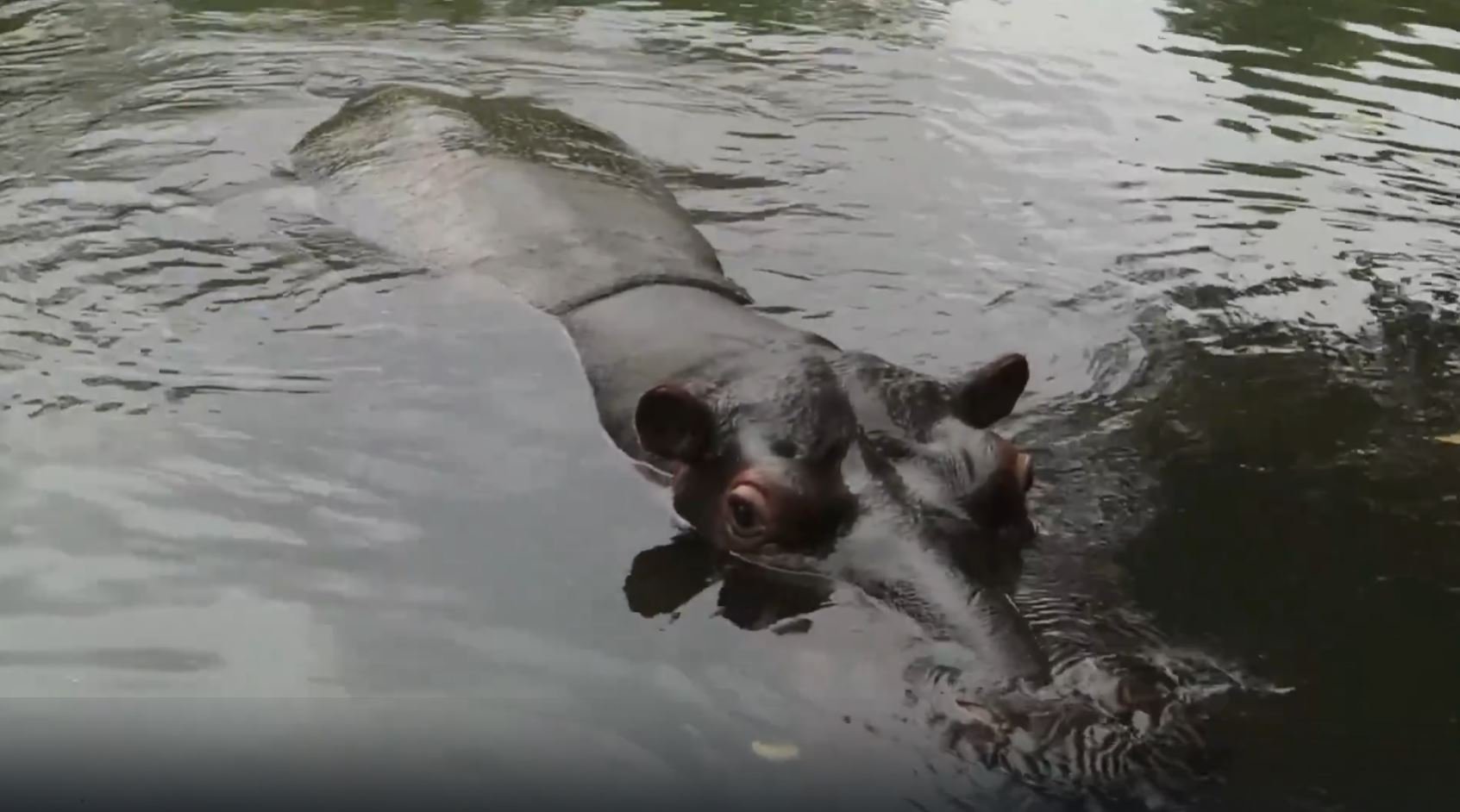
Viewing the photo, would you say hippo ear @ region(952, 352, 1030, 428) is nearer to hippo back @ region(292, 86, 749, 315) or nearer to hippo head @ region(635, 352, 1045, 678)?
hippo head @ region(635, 352, 1045, 678)

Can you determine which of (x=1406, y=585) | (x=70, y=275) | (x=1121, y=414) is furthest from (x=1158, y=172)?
(x=70, y=275)

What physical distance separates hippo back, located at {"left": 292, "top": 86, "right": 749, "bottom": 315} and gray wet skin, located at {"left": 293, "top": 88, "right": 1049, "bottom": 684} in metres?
0.02

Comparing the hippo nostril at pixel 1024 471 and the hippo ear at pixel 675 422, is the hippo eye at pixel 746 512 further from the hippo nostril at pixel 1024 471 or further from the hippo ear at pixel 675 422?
the hippo nostril at pixel 1024 471

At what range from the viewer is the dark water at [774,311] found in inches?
158

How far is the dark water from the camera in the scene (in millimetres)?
4023

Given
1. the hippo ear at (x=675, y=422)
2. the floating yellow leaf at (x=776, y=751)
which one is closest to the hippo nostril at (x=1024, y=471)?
the hippo ear at (x=675, y=422)

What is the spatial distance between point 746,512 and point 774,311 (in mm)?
2419

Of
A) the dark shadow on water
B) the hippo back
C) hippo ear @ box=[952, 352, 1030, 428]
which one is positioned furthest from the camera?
the hippo back

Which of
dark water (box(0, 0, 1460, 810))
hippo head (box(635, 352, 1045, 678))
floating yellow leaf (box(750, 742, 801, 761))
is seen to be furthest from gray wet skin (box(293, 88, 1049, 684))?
floating yellow leaf (box(750, 742, 801, 761))

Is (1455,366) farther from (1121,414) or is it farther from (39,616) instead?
(39,616)

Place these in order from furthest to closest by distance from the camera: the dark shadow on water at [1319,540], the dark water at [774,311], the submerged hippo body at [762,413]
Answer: the submerged hippo body at [762,413] < the dark water at [774,311] < the dark shadow on water at [1319,540]

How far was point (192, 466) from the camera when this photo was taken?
519cm

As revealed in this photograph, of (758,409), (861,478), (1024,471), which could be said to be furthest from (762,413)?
(1024,471)

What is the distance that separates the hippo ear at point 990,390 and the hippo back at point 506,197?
165cm
